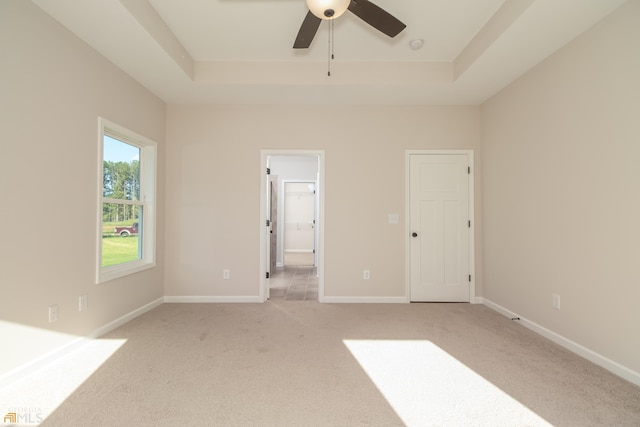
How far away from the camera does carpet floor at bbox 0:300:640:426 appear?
1.60 meters

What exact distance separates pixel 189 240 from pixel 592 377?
4141 mm

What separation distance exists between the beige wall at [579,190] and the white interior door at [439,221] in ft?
1.62

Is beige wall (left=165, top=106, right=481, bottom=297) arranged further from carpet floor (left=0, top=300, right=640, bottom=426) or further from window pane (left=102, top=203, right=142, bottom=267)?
carpet floor (left=0, top=300, right=640, bottom=426)

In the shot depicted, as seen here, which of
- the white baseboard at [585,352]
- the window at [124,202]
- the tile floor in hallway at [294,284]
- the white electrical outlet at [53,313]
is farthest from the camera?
the tile floor in hallway at [294,284]

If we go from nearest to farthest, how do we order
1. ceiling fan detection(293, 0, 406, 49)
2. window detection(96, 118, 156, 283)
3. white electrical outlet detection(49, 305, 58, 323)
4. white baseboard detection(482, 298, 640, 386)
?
ceiling fan detection(293, 0, 406, 49), white baseboard detection(482, 298, 640, 386), white electrical outlet detection(49, 305, 58, 323), window detection(96, 118, 156, 283)

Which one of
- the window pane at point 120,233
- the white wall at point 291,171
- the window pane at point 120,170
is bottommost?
the window pane at point 120,233

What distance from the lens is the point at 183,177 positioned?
A: 3.74 metres

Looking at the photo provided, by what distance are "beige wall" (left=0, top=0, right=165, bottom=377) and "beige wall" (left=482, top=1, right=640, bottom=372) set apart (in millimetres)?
4200

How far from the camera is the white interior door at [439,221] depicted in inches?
148

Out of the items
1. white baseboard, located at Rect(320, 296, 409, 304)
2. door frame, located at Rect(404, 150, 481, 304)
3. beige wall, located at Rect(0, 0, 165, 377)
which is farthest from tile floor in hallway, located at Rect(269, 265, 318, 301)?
beige wall, located at Rect(0, 0, 165, 377)

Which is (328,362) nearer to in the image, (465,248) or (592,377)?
(592,377)

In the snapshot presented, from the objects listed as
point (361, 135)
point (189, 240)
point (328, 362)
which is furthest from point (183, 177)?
point (328, 362)

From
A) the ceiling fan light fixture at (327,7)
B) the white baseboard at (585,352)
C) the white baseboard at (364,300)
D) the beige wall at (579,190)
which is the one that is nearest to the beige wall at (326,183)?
the white baseboard at (364,300)

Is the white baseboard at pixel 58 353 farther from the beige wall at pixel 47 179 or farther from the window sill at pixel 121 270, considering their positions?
the window sill at pixel 121 270
